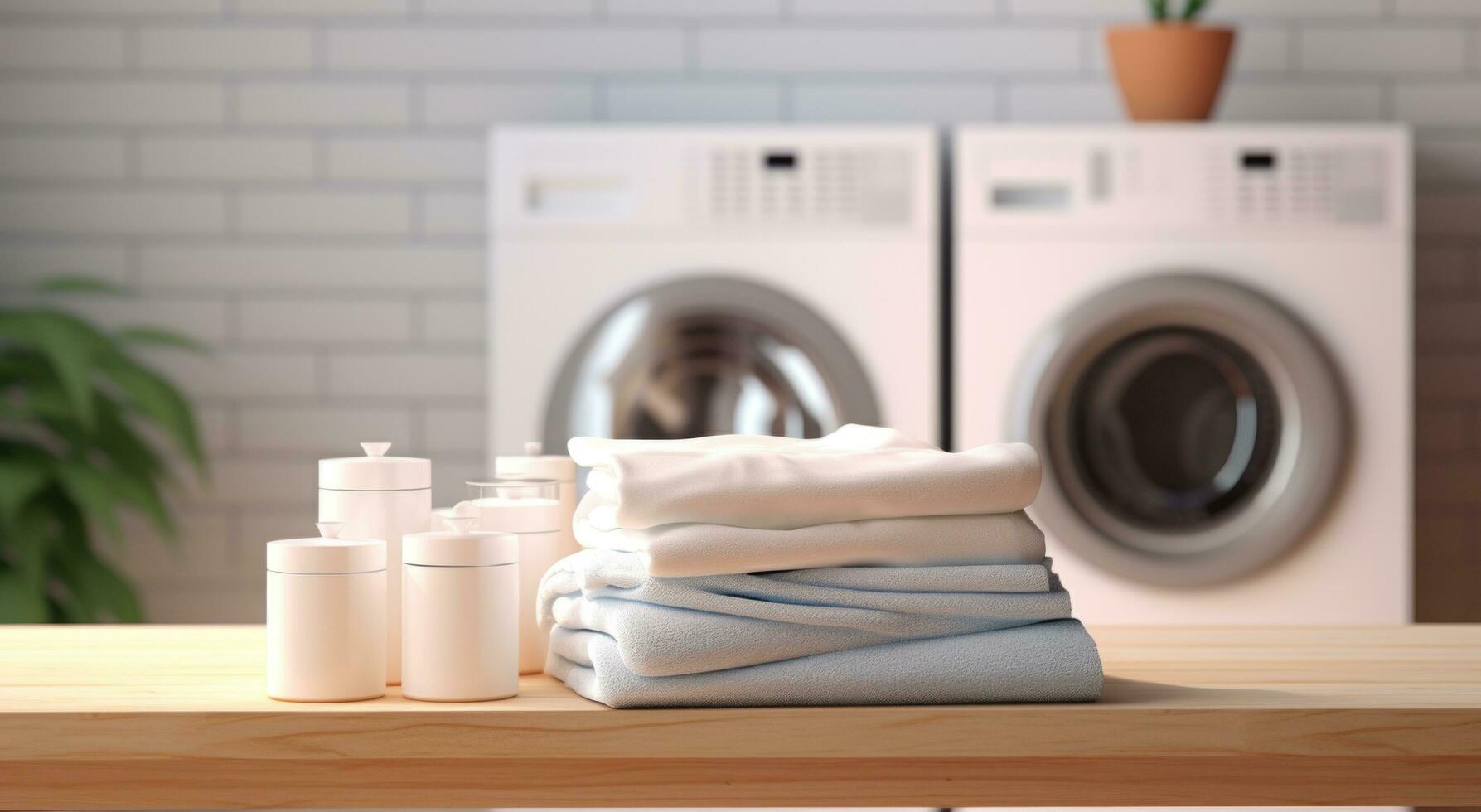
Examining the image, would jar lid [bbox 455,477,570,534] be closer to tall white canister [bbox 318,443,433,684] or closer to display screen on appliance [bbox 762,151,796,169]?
tall white canister [bbox 318,443,433,684]

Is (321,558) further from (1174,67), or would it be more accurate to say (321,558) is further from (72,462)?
(1174,67)

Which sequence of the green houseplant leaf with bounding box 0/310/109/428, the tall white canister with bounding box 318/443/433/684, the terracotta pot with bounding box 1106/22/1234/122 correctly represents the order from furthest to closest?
the terracotta pot with bounding box 1106/22/1234/122 < the green houseplant leaf with bounding box 0/310/109/428 < the tall white canister with bounding box 318/443/433/684

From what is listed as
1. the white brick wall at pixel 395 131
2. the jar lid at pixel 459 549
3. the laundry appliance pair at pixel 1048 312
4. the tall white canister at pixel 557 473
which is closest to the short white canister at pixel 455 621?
the jar lid at pixel 459 549

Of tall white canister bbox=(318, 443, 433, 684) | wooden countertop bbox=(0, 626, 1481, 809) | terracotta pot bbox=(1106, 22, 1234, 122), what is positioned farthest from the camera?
terracotta pot bbox=(1106, 22, 1234, 122)

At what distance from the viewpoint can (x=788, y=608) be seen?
0.81 m

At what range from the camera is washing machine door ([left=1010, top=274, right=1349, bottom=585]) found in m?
2.39

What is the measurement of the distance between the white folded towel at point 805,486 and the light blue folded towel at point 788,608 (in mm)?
31

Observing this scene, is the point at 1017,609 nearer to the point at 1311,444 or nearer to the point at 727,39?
the point at 1311,444

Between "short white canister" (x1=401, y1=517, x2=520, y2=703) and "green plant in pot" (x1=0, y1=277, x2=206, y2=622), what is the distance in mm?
1650

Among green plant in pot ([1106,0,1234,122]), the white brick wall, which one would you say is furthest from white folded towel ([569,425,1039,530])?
the white brick wall

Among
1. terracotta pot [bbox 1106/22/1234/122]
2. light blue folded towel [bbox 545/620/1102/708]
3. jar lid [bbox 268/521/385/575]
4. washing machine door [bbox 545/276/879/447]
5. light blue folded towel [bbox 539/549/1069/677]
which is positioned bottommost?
light blue folded towel [bbox 545/620/1102/708]

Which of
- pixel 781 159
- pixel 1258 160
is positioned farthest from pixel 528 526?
pixel 1258 160

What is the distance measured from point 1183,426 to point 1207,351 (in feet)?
0.42

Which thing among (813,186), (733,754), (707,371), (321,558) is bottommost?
(733,754)
